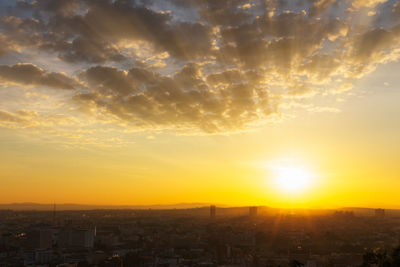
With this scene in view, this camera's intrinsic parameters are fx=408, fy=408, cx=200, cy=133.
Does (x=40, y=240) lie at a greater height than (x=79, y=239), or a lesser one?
lesser

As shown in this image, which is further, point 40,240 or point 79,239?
point 79,239

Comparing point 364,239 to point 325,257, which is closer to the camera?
point 325,257

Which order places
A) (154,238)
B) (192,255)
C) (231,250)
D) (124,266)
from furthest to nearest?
(154,238)
(231,250)
(192,255)
(124,266)

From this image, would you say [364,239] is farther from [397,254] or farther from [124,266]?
[397,254]

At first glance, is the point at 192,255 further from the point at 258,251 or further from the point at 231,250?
the point at 258,251

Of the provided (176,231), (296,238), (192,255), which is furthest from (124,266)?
(176,231)

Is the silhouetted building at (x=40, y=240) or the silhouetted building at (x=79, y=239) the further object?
the silhouetted building at (x=79, y=239)

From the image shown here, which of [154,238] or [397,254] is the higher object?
[397,254]

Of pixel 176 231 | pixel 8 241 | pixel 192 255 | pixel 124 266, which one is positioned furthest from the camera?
pixel 176 231

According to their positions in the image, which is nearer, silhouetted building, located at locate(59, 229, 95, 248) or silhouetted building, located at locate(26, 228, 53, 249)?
silhouetted building, located at locate(26, 228, 53, 249)
